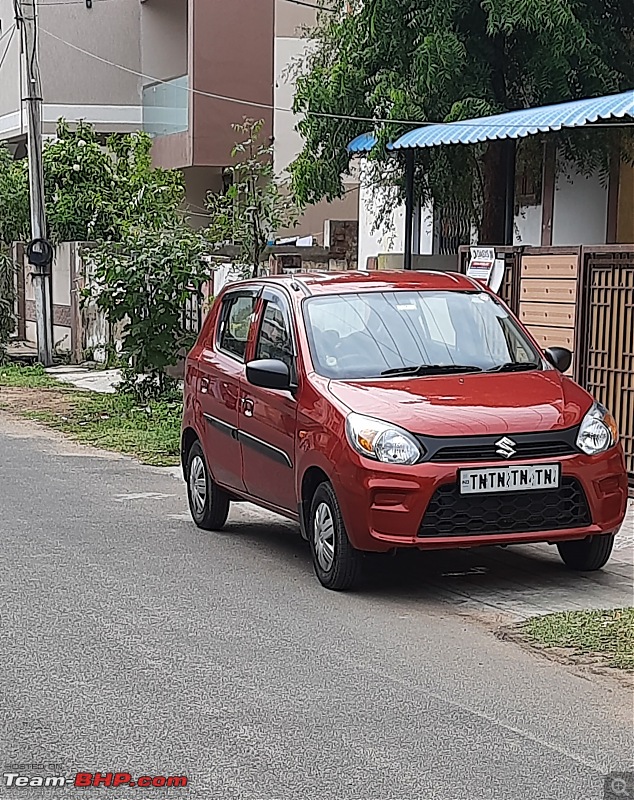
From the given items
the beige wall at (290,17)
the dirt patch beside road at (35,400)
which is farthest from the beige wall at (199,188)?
the dirt patch beside road at (35,400)

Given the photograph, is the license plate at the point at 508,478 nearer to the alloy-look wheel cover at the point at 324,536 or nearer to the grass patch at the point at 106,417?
the alloy-look wheel cover at the point at 324,536

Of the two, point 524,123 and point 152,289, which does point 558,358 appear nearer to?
point 524,123

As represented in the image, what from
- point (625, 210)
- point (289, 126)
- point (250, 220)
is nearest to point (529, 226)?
point (625, 210)

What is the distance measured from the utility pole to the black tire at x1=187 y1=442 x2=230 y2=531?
524 inches

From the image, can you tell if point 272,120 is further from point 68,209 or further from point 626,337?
point 626,337

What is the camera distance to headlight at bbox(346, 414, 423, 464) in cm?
776

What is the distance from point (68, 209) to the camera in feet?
86.3

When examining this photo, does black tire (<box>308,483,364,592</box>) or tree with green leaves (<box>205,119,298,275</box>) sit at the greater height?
tree with green leaves (<box>205,119,298,275</box>)

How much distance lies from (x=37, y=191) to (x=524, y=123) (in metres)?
11.8

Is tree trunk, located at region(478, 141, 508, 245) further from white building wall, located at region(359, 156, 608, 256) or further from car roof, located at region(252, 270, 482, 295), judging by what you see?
car roof, located at region(252, 270, 482, 295)

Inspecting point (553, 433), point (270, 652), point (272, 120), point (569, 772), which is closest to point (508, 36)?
point (553, 433)

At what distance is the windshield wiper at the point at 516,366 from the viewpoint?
881 cm

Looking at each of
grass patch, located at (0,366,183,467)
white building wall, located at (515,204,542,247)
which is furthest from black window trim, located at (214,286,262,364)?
white building wall, located at (515,204,542,247)

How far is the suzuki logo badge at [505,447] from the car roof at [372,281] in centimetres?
175
